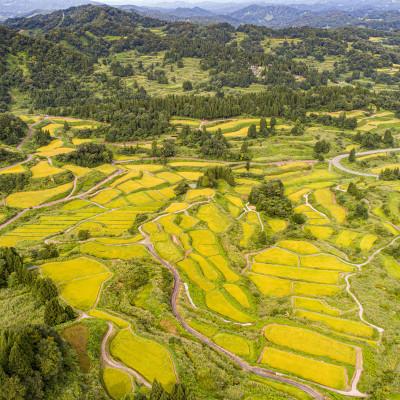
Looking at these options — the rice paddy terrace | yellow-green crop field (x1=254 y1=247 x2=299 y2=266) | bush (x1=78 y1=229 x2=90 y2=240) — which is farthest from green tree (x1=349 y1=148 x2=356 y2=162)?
bush (x1=78 y1=229 x2=90 y2=240)

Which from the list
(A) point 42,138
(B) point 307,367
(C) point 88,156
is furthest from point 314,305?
(A) point 42,138

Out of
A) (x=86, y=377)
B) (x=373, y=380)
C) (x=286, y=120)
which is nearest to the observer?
(x=86, y=377)

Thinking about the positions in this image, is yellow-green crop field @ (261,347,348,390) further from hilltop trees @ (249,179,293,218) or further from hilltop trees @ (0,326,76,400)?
hilltop trees @ (249,179,293,218)

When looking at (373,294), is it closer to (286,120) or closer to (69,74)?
(286,120)

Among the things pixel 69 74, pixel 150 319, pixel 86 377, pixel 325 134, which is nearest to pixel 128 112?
pixel 325 134

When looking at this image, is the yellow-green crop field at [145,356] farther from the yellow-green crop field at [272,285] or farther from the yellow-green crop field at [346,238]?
the yellow-green crop field at [346,238]

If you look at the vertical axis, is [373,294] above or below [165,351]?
below
